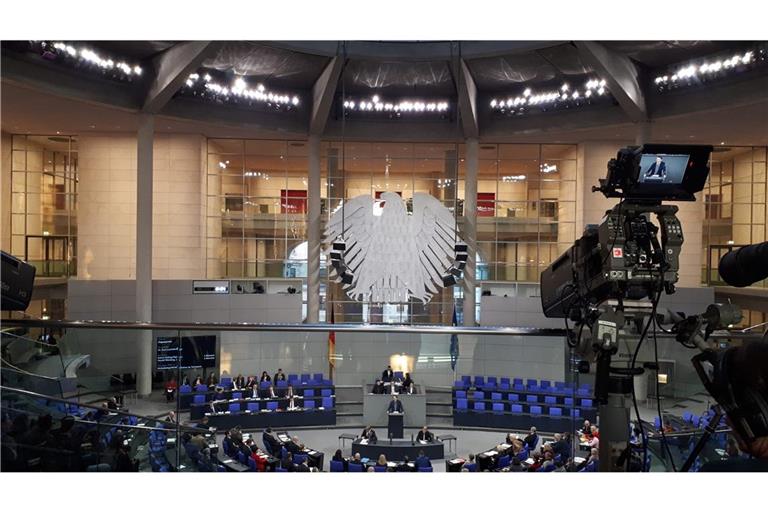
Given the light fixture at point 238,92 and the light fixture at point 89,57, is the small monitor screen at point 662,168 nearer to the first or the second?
the light fixture at point 89,57

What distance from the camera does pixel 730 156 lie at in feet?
59.3

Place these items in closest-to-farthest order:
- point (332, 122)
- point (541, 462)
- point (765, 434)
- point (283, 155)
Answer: point (765, 434)
point (541, 462)
point (332, 122)
point (283, 155)

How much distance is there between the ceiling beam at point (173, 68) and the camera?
11.8 meters

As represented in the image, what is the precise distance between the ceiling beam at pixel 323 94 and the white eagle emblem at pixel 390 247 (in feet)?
10.3

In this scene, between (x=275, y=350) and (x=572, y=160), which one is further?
(x=572, y=160)

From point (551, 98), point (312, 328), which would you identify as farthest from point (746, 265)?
point (551, 98)

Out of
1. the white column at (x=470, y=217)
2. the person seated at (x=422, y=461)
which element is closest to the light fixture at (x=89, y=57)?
the white column at (x=470, y=217)

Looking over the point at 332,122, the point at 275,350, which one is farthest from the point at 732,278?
the point at 332,122

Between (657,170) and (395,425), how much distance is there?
2070 millimetres

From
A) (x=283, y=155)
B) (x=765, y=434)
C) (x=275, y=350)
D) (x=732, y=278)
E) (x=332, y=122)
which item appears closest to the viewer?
(x=765, y=434)

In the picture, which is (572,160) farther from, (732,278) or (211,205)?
(732,278)

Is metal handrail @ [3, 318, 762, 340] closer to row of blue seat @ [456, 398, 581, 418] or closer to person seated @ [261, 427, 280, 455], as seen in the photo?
person seated @ [261, 427, 280, 455]

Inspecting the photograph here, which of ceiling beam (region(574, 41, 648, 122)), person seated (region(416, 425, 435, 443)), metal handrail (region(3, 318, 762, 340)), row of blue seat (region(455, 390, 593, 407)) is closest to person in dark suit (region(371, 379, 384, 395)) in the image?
person seated (region(416, 425, 435, 443))

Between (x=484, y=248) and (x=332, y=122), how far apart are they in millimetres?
6298
